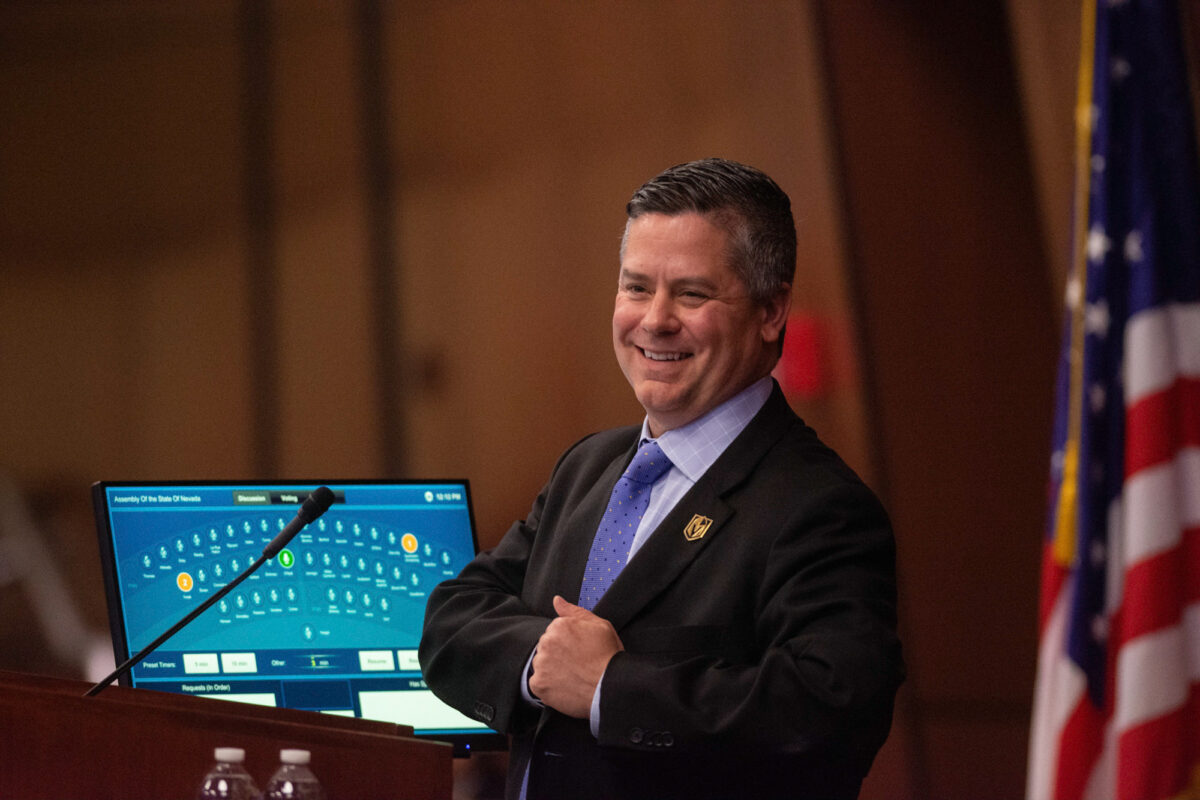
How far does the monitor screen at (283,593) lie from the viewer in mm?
2691

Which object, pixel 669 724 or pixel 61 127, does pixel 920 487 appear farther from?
pixel 61 127

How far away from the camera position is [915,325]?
3592 mm

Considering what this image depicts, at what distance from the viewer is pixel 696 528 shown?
1785mm

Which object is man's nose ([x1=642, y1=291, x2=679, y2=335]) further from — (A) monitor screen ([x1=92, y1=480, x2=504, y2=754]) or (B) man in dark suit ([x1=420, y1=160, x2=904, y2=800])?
(A) monitor screen ([x1=92, y1=480, x2=504, y2=754])

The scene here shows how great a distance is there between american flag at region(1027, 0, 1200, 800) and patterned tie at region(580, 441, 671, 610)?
665mm

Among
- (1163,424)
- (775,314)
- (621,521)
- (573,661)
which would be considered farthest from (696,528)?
(1163,424)

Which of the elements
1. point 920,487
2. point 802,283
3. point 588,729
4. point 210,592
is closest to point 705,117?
point 802,283

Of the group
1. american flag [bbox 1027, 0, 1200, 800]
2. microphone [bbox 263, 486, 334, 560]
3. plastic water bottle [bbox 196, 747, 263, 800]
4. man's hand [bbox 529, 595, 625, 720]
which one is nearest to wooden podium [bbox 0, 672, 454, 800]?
plastic water bottle [bbox 196, 747, 263, 800]

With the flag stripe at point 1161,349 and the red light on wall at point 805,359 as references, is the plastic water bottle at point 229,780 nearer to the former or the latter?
the flag stripe at point 1161,349

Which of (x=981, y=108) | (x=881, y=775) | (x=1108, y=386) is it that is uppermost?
(x=981, y=108)

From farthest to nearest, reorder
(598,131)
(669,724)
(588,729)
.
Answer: (598,131)
(588,729)
(669,724)

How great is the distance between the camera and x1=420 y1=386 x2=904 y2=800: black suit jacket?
1560mm

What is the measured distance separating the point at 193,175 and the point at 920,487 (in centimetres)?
273

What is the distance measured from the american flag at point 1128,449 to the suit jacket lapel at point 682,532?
21.5 inches
